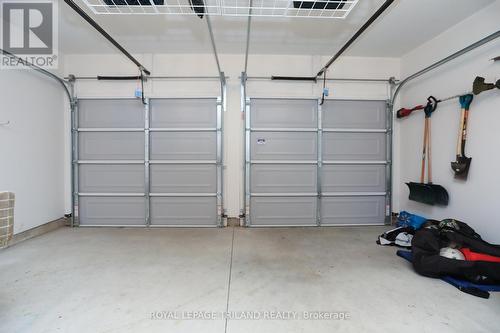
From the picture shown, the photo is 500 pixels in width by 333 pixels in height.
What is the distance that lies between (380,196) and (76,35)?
17.6 feet

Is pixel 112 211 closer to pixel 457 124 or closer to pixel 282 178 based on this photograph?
pixel 282 178

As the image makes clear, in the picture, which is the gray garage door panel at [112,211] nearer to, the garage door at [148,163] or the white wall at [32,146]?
the garage door at [148,163]

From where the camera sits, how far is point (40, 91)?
11.7 feet

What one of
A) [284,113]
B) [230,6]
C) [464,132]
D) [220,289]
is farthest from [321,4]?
[220,289]

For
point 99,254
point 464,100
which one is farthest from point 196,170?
point 464,100

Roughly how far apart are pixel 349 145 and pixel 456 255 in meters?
2.20

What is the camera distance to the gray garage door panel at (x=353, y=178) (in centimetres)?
406

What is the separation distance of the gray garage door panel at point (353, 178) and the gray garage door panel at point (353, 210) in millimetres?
172

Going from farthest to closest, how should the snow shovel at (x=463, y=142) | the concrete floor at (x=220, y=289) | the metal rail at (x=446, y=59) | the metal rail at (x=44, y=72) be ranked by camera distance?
1. the metal rail at (x=44, y=72)
2. the snow shovel at (x=463, y=142)
3. the metal rail at (x=446, y=59)
4. the concrete floor at (x=220, y=289)

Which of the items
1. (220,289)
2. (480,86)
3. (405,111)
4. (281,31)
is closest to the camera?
(220,289)

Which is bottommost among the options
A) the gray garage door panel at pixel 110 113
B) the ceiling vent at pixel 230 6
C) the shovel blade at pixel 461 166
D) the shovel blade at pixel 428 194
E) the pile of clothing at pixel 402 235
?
the pile of clothing at pixel 402 235

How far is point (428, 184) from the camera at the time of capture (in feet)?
11.1

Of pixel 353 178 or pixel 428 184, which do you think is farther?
pixel 353 178

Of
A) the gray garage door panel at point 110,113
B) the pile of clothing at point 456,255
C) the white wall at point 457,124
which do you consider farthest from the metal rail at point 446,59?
the gray garage door panel at point 110,113
